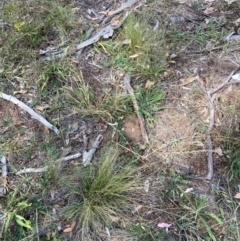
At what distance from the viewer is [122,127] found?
2625 millimetres

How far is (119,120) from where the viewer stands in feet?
8.70

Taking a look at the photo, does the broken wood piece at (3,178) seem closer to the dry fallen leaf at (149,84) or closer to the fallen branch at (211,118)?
the dry fallen leaf at (149,84)

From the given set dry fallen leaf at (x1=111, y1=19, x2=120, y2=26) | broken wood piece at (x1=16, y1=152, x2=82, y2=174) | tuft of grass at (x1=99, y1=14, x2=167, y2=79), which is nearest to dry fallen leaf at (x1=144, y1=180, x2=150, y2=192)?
broken wood piece at (x1=16, y1=152, x2=82, y2=174)

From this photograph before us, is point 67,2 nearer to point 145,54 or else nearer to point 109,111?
point 145,54

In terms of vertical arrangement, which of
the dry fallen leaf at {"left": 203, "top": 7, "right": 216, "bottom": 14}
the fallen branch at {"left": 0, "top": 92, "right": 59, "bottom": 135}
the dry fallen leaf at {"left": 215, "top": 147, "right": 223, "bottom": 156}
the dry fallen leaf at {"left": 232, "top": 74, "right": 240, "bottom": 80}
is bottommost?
the dry fallen leaf at {"left": 215, "top": 147, "right": 223, "bottom": 156}

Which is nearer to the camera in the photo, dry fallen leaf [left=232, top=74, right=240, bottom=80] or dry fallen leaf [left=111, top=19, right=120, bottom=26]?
dry fallen leaf [left=232, top=74, right=240, bottom=80]

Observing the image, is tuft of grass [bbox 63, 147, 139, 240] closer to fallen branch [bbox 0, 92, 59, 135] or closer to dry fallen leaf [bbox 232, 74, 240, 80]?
fallen branch [bbox 0, 92, 59, 135]

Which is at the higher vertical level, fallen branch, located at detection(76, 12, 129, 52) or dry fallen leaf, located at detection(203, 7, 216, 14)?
dry fallen leaf, located at detection(203, 7, 216, 14)

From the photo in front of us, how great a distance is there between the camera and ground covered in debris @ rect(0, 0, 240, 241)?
228 centimetres

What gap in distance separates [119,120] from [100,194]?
52 centimetres

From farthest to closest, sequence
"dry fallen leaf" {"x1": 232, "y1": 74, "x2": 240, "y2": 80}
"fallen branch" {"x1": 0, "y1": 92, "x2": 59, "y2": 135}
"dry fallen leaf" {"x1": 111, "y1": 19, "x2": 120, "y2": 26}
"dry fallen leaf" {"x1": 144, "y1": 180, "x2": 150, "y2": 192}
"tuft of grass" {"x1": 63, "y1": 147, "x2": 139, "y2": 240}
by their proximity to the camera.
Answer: "dry fallen leaf" {"x1": 111, "y1": 19, "x2": 120, "y2": 26} → "dry fallen leaf" {"x1": 232, "y1": 74, "x2": 240, "y2": 80} → "fallen branch" {"x1": 0, "y1": 92, "x2": 59, "y2": 135} → "dry fallen leaf" {"x1": 144, "y1": 180, "x2": 150, "y2": 192} → "tuft of grass" {"x1": 63, "y1": 147, "x2": 139, "y2": 240}

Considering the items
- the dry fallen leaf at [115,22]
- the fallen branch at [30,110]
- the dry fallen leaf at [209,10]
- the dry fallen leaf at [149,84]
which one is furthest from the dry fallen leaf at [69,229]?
the dry fallen leaf at [209,10]

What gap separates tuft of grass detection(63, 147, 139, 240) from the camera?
2252 millimetres

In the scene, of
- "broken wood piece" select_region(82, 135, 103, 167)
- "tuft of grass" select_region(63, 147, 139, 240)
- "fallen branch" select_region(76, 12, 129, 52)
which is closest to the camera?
"tuft of grass" select_region(63, 147, 139, 240)
